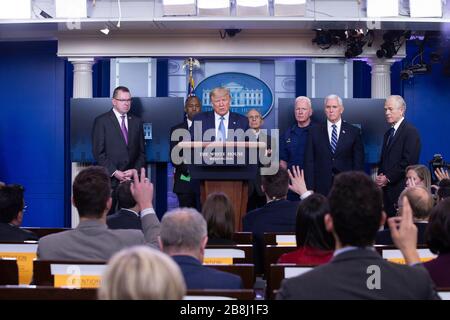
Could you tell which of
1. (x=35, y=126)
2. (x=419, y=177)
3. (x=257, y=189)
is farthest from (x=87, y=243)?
(x=35, y=126)

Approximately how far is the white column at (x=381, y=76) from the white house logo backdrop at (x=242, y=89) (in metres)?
1.31

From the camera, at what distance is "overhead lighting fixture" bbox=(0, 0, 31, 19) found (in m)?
8.48

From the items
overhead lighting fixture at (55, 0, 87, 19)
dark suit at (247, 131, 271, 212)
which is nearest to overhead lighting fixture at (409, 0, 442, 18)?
dark suit at (247, 131, 271, 212)

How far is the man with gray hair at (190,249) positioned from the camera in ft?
9.53

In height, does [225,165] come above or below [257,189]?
above

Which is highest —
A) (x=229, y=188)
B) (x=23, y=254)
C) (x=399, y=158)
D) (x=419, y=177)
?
(x=399, y=158)

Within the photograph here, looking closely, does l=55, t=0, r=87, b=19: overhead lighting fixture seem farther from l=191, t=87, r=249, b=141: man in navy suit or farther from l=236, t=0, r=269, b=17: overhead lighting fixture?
l=191, t=87, r=249, b=141: man in navy suit

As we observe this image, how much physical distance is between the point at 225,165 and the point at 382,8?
282cm

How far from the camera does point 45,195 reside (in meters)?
Answer: 10.6

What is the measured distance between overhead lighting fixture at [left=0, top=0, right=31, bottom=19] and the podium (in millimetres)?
2920

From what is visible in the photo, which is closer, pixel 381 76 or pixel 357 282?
pixel 357 282

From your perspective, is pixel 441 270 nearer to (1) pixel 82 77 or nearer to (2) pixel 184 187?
(2) pixel 184 187

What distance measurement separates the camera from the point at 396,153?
296 inches

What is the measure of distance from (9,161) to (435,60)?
18.3ft
